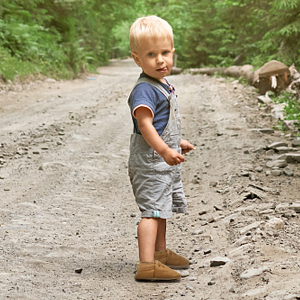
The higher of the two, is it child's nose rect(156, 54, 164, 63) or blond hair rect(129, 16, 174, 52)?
blond hair rect(129, 16, 174, 52)

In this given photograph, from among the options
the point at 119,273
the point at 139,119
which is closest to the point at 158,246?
the point at 119,273

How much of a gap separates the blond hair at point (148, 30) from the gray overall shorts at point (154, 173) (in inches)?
11.4

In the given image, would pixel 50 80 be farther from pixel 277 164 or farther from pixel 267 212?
pixel 267 212

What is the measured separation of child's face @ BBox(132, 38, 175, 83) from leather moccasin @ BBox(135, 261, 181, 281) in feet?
4.34

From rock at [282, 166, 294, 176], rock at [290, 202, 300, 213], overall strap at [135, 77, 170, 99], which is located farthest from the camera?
rock at [282, 166, 294, 176]

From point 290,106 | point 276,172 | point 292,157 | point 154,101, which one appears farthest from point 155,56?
point 290,106

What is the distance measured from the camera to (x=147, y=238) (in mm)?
2766

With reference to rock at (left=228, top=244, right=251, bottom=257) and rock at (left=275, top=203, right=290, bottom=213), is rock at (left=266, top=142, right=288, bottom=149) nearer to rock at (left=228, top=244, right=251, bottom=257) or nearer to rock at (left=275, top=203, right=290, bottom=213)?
rock at (left=275, top=203, right=290, bottom=213)

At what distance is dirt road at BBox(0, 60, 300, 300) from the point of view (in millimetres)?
2637

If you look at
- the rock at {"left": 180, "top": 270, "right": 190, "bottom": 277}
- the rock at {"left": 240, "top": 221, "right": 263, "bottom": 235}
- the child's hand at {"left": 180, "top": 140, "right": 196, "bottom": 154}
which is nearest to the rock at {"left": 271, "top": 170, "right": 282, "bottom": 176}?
the rock at {"left": 240, "top": 221, "right": 263, "bottom": 235}

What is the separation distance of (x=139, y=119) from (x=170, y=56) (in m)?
0.52

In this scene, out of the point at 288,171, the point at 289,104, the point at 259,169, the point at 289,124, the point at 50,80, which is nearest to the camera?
the point at 288,171

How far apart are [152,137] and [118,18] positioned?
3239 cm

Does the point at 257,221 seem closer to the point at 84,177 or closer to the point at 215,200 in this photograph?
the point at 215,200
